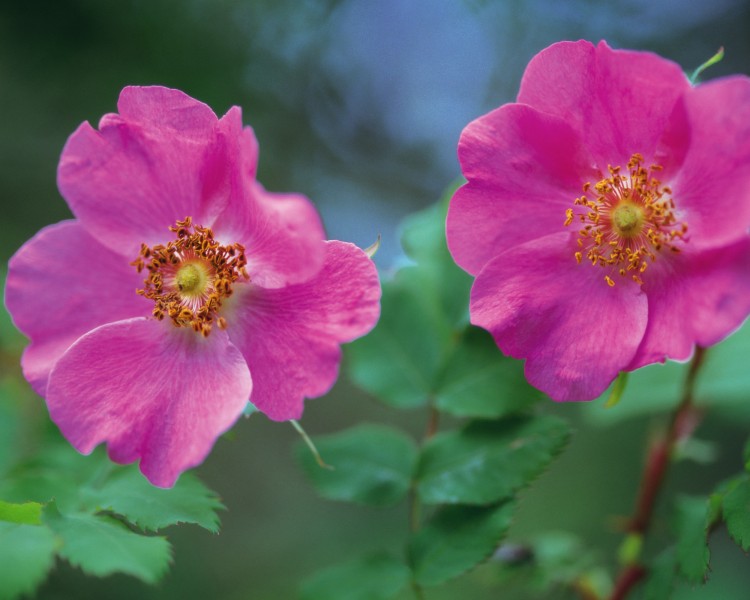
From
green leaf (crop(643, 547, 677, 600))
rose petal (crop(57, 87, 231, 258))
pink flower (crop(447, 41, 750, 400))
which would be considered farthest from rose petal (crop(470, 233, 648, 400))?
rose petal (crop(57, 87, 231, 258))

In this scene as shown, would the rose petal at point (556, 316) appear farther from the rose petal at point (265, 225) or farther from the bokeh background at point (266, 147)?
the bokeh background at point (266, 147)

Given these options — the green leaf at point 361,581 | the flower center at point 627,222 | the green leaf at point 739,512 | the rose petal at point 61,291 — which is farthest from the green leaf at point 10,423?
the green leaf at point 739,512

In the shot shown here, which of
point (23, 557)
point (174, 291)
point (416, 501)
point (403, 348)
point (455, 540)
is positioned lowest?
point (23, 557)

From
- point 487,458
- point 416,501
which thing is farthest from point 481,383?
point 416,501

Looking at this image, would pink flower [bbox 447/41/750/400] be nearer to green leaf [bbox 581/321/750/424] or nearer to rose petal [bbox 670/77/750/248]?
rose petal [bbox 670/77/750/248]

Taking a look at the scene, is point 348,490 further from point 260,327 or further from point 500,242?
point 500,242

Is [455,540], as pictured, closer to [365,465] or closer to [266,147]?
[365,465]
